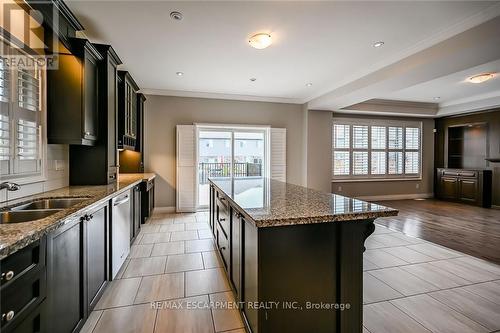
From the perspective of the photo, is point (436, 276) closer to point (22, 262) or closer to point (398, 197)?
point (22, 262)

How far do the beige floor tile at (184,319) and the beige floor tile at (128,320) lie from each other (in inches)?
2.9

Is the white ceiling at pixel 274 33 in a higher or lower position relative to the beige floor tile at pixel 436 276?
higher

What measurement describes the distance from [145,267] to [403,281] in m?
2.82

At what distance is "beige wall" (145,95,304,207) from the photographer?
5.63 metres

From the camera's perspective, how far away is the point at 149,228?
14.4 feet

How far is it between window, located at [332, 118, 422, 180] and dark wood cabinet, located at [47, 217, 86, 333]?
6.63 meters

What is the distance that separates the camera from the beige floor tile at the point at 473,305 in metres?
1.92

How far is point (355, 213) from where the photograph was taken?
4.89 feet

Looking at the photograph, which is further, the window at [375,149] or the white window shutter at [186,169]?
the window at [375,149]

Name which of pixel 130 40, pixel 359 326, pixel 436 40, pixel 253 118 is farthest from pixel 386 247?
pixel 130 40

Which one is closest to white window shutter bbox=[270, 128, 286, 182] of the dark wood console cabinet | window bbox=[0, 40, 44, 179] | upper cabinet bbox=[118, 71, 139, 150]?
upper cabinet bbox=[118, 71, 139, 150]

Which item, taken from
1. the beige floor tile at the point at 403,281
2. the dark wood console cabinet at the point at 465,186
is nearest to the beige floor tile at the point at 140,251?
the beige floor tile at the point at 403,281

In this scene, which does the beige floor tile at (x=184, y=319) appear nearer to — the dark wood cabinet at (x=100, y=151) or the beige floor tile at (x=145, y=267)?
the beige floor tile at (x=145, y=267)

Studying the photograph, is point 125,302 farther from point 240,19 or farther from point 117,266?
point 240,19
